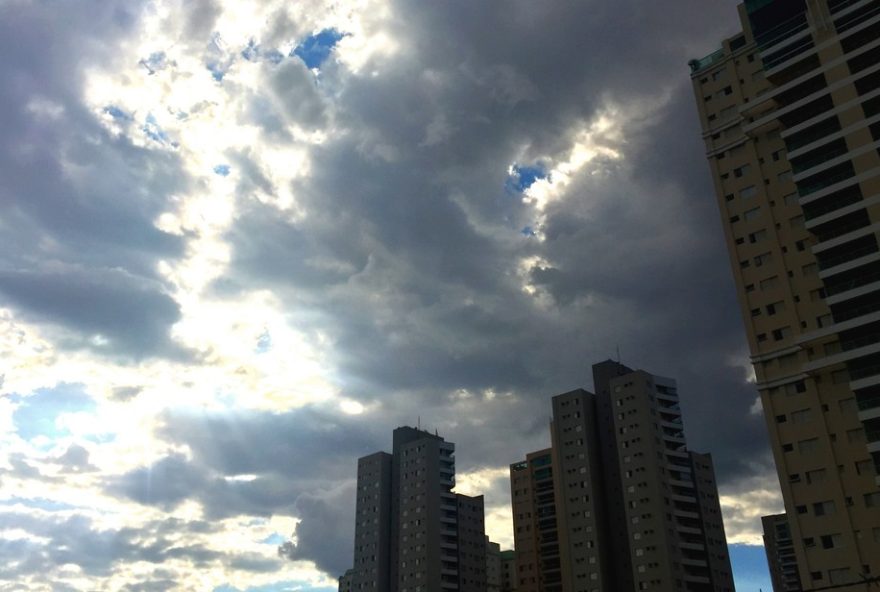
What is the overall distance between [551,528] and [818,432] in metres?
99.2

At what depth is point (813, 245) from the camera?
67.1 m

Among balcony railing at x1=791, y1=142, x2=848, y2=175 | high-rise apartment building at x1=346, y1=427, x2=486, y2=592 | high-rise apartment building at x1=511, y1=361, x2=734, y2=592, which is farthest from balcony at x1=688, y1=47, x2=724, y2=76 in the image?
high-rise apartment building at x1=346, y1=427, x2=486, y2=592

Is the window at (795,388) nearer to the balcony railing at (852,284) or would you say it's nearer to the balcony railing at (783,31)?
the balcony railing at (852,284)

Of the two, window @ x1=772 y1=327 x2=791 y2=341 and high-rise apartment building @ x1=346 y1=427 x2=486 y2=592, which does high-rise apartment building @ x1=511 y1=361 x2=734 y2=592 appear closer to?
high-rise apartment building @ x1=346 y1=427 x2=486 y2=592

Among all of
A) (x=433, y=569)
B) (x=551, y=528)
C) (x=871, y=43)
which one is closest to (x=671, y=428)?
(x=551, y=528)

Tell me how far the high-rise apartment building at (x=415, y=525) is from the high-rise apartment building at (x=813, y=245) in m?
97.6

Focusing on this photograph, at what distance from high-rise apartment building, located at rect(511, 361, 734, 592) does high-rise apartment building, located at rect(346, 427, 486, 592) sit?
21.9m

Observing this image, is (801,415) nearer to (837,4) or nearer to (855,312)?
(855,312)

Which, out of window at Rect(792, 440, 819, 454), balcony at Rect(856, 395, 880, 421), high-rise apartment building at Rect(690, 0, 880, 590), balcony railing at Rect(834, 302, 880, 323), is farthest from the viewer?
window at Rect(792, 440, 819, 454)

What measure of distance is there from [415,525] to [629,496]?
49.0 metres

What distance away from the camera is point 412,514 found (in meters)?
154

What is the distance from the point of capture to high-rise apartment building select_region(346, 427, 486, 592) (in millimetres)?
149750

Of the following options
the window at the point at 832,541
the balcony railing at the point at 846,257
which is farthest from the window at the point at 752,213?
the window at the point at 832,541

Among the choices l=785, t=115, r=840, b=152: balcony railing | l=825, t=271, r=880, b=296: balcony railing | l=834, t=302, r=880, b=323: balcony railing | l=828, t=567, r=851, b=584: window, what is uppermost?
l=785, t=115, r=840, b=152: balcony railing
